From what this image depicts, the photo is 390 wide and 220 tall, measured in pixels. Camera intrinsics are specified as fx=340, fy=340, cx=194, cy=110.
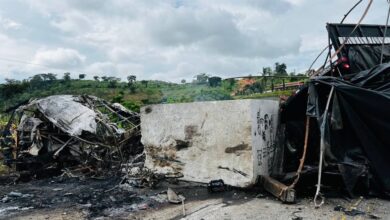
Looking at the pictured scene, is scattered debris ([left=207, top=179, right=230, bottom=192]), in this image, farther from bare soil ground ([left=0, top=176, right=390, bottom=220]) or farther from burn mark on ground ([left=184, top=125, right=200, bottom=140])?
burn mark on ground ([left=184, top=125, right=200, bottom=140])

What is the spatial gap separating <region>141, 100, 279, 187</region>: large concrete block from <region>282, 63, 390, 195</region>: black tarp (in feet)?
3.20

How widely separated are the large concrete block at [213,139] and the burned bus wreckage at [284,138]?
0.06 feet

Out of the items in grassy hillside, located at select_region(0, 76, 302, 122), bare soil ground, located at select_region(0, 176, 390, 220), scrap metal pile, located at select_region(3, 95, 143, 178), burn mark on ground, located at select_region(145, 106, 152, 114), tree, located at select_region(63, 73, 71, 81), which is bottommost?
bare soil ground, located at select_region(0, 176, 390, 220)

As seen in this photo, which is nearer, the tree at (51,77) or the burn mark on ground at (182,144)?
the burn mark on ground at (182,144)

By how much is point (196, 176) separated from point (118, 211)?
1772 millimetres

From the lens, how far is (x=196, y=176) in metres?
6.36

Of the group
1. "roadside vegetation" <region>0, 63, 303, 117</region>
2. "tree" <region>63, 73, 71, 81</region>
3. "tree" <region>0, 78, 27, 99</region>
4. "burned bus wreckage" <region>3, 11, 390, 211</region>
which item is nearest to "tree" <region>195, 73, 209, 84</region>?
"roadside vegetation" <region>0, 63, 303, 117</region>

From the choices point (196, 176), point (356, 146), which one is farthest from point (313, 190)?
point (196, 176)

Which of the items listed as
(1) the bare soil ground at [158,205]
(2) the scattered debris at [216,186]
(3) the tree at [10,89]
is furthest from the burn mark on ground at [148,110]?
(3) the tree at [10,89]

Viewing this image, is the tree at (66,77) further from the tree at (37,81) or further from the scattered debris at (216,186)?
the scattered debris at (216,186)

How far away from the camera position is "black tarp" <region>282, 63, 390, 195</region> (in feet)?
17.3

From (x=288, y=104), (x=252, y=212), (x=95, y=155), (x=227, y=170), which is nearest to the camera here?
(x=252, y=212)

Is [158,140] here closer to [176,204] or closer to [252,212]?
[176,204]

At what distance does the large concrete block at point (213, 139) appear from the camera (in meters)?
5.80
